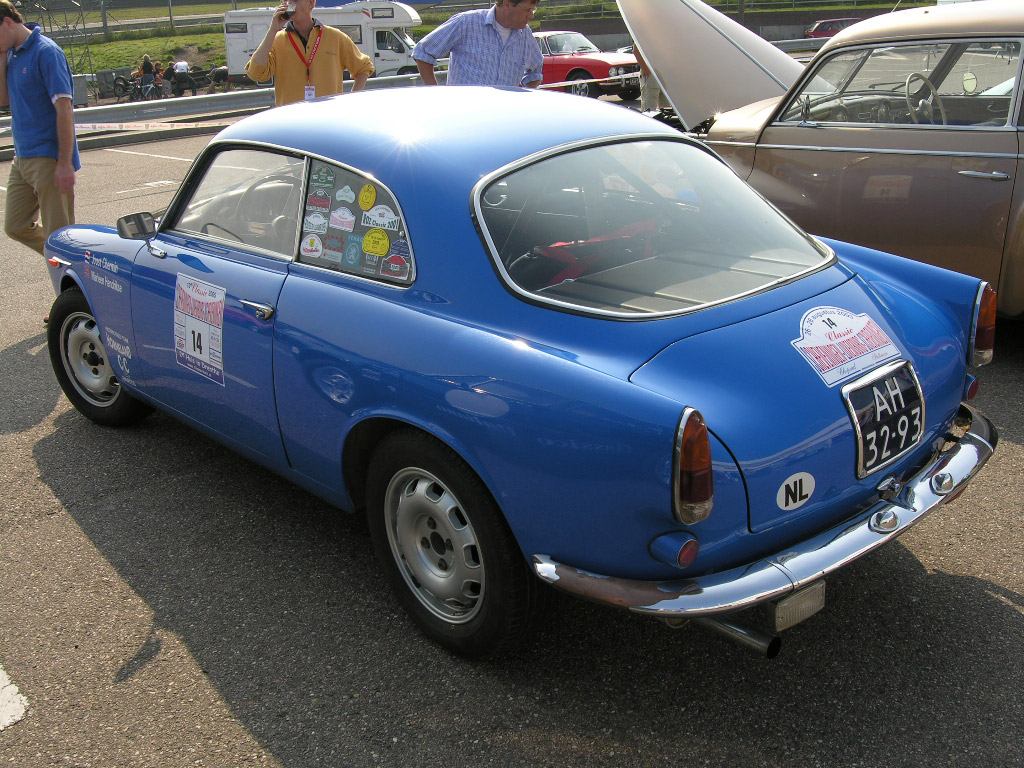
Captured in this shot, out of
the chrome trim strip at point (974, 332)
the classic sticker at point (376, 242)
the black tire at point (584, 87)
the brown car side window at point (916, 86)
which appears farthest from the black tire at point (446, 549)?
the black tire at point (584, 87)

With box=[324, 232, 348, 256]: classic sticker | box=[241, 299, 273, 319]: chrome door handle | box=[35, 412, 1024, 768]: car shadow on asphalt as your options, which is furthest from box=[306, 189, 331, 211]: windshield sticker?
box=[35, 412, 1024, 768]: car shadow on asphalt

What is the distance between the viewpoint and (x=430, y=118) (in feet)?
10.0

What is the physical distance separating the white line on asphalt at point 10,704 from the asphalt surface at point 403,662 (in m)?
0.02

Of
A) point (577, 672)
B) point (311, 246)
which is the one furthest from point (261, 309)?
point (577, 672)

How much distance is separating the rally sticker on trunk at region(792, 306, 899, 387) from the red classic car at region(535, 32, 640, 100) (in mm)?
16951

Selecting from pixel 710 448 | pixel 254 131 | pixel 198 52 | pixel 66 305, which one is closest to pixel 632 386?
pixel 710 448

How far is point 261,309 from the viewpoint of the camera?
10.0ft

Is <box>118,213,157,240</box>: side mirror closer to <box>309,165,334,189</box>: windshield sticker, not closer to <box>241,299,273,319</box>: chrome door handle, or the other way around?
<box>241,299,273,319</box>: chrome door handle

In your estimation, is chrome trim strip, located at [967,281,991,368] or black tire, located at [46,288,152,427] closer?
chrome trim strip, located at [967,281,991,368]

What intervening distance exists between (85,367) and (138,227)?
1003mm

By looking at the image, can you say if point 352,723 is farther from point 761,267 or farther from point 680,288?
point 761,267

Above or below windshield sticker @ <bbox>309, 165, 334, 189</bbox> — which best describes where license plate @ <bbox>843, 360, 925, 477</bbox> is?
below

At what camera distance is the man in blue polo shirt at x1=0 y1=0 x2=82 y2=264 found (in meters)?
5.61

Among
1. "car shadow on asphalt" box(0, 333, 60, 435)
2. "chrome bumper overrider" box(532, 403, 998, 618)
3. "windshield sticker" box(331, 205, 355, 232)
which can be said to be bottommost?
"car shadow on asphalt" box(0, 333, 60, 435)
